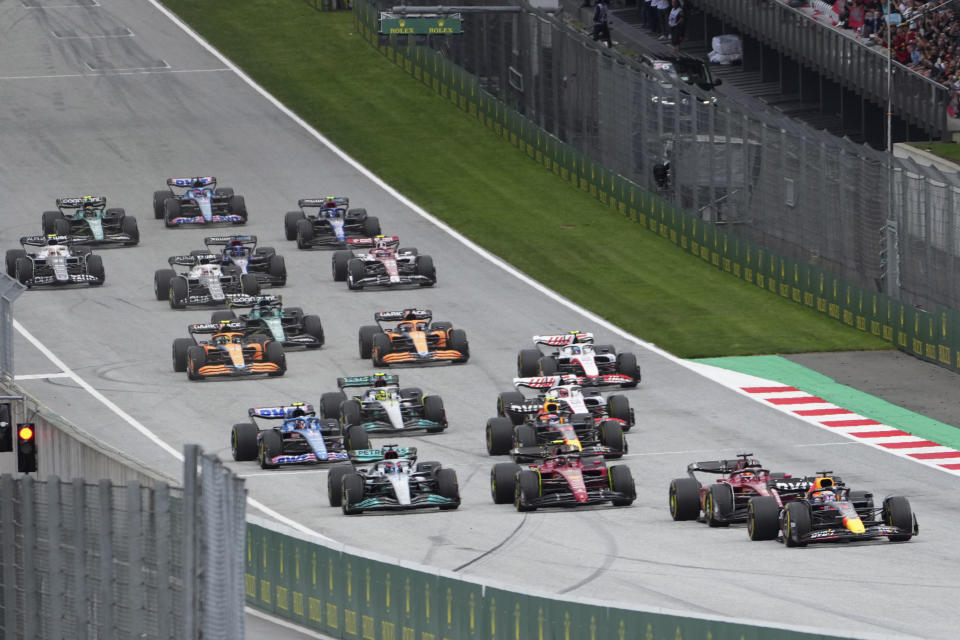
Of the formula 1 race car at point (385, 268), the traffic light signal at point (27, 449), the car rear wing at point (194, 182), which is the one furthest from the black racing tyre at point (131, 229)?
the traffic light signal at point (27, 449)

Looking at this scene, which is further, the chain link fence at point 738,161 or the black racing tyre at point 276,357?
the chain link fence at point 738,161

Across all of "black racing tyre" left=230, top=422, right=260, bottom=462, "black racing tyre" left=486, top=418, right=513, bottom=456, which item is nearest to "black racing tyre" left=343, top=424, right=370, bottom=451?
"black racing tyre" left=230, top=422, right=260, bottom=462

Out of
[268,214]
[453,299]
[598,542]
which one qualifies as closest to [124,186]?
[268,214]

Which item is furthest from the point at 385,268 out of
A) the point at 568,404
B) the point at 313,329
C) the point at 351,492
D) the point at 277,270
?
the point at 351,492

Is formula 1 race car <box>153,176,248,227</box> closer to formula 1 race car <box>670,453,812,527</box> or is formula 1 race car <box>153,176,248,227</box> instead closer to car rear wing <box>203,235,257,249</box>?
car rear wing <box>203,235,257,249</box>

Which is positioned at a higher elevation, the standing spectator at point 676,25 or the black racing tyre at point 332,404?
the standing spectator at point 676,25

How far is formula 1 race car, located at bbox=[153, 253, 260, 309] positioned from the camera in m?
46.3

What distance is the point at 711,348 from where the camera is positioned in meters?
44.5

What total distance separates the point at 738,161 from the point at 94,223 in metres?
15.7

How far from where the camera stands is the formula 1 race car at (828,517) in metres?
28.7

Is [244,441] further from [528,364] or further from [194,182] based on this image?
[194,182]

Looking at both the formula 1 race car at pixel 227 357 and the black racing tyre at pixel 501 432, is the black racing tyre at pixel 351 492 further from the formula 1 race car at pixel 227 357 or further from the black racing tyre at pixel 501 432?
the formula 1 race car at pixel 227 357

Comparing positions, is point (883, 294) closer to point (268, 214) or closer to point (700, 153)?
point (700, 153)

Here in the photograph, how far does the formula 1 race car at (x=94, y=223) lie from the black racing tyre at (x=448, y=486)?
74.0ft
